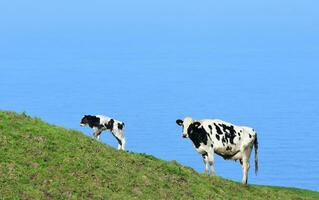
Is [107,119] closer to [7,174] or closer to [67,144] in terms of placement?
[67,144]

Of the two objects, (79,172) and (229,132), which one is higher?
(229,132)

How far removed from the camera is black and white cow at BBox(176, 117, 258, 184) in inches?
1335

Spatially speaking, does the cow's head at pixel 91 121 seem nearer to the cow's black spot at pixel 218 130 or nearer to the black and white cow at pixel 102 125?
the black and white cow at pixel 102 125

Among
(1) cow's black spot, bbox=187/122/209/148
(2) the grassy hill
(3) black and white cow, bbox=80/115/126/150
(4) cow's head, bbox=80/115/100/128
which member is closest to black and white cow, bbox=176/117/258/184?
(1) cow's black spot, bbox=187/122/209/148

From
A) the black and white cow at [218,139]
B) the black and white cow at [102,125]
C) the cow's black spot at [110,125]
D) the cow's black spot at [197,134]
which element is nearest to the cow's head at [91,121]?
the black and white cow at [102,125]

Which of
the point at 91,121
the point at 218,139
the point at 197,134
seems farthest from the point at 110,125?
the point at 218,139

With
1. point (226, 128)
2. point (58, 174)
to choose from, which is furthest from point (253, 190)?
point (58, 174)

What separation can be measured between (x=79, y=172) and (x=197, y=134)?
8.39 m

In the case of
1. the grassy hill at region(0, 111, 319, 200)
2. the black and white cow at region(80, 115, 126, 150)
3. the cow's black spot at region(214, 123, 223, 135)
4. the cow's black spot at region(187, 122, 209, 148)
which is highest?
the black and white cow at region(80, 115, 126, 150)

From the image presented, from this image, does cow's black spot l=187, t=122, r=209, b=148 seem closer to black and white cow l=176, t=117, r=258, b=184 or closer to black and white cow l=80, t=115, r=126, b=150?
black and white cow l=176, t=117, r=258, b=184

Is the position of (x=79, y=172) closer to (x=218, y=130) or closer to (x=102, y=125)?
(x=218, y=130)

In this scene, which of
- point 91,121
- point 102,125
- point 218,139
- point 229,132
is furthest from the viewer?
point 91,121

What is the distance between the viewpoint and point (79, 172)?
26797 millimetres

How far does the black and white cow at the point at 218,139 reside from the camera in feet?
111
